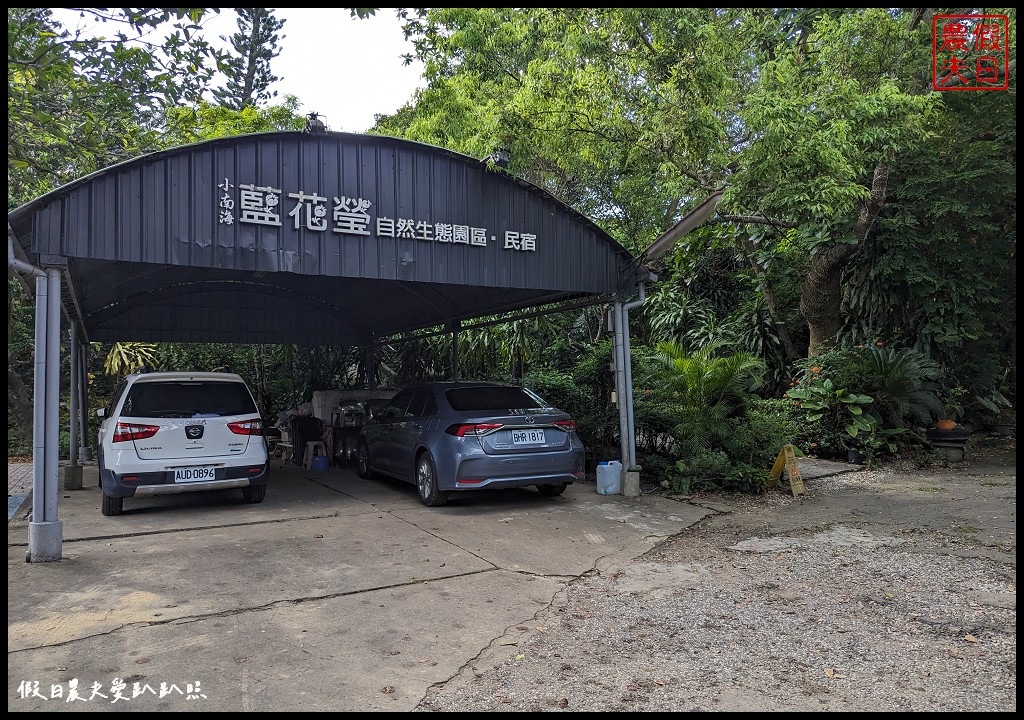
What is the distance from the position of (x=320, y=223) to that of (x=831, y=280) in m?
8.99

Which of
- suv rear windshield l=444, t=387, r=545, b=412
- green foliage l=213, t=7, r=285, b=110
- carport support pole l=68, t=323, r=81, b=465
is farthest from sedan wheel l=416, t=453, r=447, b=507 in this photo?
green foliage l=213, t=7, r=285, b=110

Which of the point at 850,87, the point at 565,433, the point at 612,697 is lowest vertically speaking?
the point at 612,697

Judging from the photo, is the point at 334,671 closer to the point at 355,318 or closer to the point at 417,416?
the point at 417,416

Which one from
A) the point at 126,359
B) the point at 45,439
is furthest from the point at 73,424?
the point at 126,359

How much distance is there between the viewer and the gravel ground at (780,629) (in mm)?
3463

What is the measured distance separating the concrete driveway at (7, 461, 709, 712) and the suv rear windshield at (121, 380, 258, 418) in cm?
115

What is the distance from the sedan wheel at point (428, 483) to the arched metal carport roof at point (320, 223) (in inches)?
83.5

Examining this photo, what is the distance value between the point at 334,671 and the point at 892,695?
2755mm

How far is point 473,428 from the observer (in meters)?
7.95

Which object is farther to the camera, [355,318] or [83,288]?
[355,318]

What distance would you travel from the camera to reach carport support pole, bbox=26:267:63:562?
599 centimetres

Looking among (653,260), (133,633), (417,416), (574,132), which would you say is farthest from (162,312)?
(133,633)

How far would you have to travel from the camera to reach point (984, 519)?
7.20 metres

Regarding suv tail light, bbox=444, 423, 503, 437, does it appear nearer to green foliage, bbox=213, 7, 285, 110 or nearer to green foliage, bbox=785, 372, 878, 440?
green foliage, bbox=785, 372, 878, 440
